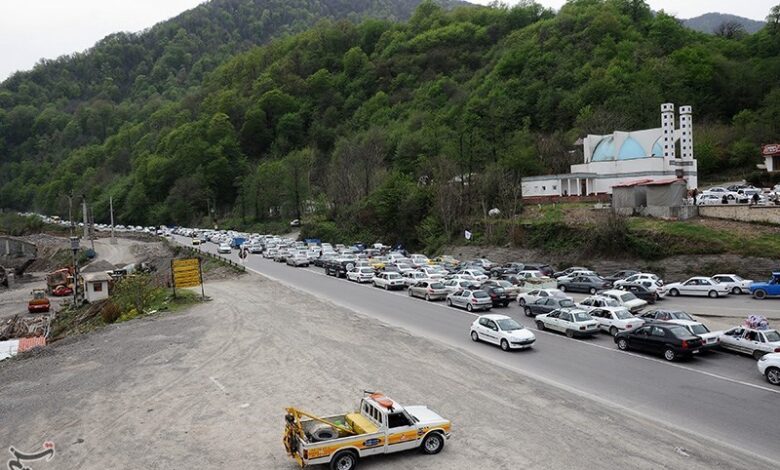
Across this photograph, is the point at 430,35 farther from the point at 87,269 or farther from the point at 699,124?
the point at 87,269

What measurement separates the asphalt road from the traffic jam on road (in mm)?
457

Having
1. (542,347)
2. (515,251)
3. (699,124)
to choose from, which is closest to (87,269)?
(515,251)

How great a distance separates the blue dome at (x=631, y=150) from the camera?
62750 mm

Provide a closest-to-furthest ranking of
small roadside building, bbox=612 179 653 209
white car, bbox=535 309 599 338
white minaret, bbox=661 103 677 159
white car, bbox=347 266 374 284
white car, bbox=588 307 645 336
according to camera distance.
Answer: white car, bbox=588 307 645 336 → white car, bbox=535 309 599 338 → white car, bbox=347 266 374 284 → small roadside building, bbox=612 179 653 209 → white minaret, bbox=661 103 677 159

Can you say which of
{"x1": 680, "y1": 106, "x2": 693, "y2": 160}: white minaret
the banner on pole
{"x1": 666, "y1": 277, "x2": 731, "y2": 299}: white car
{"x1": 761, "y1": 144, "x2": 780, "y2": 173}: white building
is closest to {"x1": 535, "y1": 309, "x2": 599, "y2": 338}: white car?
{"x1": 666, "y1": 277, "x2": 731, "y2": 299}: white car

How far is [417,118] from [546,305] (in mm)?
93816

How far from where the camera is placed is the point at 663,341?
67.5ft

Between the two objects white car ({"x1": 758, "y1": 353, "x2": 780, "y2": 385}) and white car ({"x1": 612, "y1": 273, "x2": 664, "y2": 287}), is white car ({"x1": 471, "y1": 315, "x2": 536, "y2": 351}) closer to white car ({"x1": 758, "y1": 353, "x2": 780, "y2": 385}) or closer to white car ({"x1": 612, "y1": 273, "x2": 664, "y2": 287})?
white car ({"x1": 758, "y1": 353, "x2": 780, "y2": 385})

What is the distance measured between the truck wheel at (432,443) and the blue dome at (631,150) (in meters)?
56.7

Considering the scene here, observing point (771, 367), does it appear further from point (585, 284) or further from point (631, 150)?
point (631, 150)

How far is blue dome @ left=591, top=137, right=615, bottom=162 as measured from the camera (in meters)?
64.8

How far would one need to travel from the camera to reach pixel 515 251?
52.4 metres

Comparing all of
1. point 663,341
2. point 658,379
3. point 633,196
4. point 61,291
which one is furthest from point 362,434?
point 61,291

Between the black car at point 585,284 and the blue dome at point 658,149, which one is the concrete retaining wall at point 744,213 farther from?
Answer: the blue dome at point 658,149
